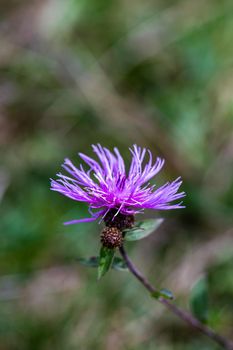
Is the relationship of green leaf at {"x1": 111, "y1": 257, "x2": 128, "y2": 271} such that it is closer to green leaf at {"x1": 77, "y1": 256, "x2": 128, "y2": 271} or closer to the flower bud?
green leaf at {"x1": 77, "y1": 256, "x2": 128, "y2": 271}

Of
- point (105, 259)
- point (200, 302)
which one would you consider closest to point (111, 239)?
point (105, 259)

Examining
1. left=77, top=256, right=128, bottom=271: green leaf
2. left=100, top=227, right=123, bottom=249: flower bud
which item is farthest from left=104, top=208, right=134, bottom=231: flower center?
left=77, top=256, right=128, bottom=271: green leaf

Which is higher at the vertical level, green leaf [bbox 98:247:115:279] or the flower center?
the flower center

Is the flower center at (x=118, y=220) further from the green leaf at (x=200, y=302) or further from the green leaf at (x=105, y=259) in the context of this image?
the green leaf at (x=200, y=302)

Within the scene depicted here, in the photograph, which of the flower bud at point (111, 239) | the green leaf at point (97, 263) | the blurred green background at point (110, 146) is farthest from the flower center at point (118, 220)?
the blurred green background at point (110, 146)

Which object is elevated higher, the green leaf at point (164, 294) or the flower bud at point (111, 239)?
the flower bud at point (111, 239)

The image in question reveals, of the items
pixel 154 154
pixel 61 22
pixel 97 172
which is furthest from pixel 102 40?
pixel 97 172

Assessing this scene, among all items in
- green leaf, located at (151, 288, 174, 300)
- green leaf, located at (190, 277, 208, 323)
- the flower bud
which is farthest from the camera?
green leaf, located at (190, 277, 208, 323)

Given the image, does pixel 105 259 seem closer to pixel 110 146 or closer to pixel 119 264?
pixel 119 264
